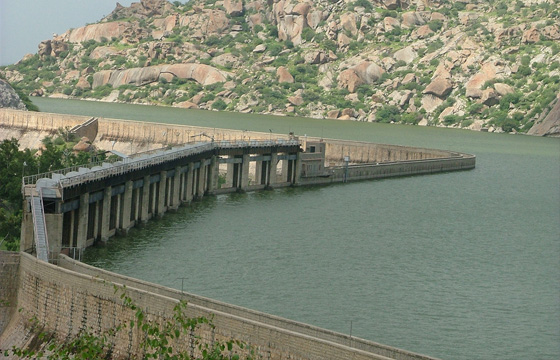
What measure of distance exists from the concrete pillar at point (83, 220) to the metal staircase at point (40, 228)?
7.34m

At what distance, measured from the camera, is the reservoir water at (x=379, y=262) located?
51906 millimetres

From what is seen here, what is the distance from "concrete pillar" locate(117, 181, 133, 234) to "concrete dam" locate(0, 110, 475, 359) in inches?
3.5

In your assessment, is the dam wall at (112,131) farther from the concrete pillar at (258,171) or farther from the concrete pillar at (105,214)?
the concrete pillar at (105,214)

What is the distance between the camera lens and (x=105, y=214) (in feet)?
222

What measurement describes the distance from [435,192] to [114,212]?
47.7 metres

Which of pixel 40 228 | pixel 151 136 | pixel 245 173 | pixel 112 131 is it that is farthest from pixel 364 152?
pixel 40 228

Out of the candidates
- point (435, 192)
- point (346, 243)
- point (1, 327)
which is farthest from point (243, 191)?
point (1, 327)

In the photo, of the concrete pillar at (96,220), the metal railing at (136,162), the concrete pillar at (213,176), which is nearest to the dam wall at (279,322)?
the metal railing at (136,162)

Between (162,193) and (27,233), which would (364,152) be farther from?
(27,233)

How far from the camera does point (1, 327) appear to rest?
145 feet

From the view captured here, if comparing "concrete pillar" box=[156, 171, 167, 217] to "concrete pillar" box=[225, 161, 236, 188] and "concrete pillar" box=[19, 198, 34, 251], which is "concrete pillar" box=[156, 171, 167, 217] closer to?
"concrete pillar" box=[225, 161, 236, 188]

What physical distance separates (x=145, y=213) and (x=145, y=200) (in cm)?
100

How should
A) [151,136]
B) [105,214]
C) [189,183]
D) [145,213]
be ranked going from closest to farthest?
[105,214], [145,213], [189,183], [151,136]

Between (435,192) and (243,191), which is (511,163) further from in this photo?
(243,191)
